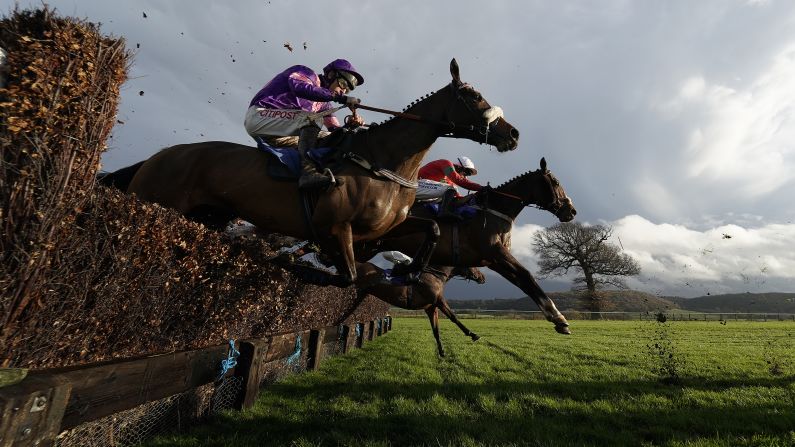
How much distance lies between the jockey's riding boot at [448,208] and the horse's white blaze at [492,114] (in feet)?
6.66

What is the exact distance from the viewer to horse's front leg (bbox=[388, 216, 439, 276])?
5055 millimetres

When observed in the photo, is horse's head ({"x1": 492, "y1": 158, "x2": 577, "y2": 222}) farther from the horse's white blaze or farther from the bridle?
the horse's white blaze

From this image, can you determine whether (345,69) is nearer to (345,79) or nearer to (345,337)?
(345,79)

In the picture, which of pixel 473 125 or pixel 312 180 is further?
pixel 473 125

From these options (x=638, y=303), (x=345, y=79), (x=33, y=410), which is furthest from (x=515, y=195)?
(x=638, y=303)

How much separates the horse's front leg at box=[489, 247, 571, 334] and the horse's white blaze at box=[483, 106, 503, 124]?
2.29 m

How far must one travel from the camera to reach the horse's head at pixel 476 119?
4.64 meters

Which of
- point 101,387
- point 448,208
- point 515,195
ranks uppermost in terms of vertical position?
point 515,195

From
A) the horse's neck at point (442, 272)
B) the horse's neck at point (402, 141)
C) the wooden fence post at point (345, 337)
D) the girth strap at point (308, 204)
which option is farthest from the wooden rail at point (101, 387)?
the horse's neck at point (442, 272)

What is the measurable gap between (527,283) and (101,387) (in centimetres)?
516

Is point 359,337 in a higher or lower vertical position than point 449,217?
lower

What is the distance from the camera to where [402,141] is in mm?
4469

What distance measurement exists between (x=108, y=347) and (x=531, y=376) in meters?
5.59

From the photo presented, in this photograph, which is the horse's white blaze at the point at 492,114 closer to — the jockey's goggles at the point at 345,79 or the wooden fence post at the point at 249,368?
the jockey's goggles at the point at 345,79
